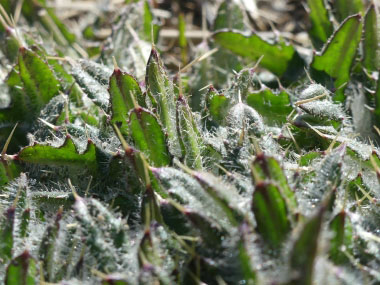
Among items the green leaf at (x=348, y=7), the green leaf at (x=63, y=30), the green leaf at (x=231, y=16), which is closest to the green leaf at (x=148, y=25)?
the green leaf at (x=231, y=16)

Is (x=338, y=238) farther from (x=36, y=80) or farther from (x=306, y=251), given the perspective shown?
(x=36, y=80)

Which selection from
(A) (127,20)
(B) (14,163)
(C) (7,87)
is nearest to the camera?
(B) (14,163)

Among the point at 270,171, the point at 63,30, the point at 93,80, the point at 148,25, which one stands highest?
the point at 63,30

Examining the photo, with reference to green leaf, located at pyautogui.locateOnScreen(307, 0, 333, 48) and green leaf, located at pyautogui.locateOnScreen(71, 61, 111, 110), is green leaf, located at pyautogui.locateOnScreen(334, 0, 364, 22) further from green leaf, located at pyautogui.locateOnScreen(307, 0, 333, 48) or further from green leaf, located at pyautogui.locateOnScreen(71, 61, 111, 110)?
green leaf, located at pyautogui.locateOnScreen(71, 61, 111, 110)

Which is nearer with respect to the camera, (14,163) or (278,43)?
Answer: (14,163)

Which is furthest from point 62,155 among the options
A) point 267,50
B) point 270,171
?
point 267,50

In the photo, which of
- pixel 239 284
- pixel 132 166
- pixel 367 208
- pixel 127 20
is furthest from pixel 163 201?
pixel 127 20

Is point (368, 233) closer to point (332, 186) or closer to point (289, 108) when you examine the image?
point (332, 186)

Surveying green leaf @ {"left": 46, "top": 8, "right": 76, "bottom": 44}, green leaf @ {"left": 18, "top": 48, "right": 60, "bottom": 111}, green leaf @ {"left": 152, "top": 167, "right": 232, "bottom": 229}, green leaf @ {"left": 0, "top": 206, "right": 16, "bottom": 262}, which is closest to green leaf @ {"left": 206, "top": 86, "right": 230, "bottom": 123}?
green leaf @ {"left": 152, "top": 167, "right": 232, "bottom": 229}
